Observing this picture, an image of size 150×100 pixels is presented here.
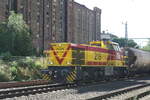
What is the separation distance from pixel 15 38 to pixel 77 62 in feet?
90.0

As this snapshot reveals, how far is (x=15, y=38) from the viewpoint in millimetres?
46562

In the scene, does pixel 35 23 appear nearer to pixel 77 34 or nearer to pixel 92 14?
pixel 77 34

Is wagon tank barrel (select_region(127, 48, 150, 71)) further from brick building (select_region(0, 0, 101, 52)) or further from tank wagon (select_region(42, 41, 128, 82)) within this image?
brick building (select_region(0, 0, 101, 52))

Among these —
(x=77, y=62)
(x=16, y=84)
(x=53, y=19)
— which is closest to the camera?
(x=77, y=62)

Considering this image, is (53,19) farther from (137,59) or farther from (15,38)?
(137,59)

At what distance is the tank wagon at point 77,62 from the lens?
2027cm

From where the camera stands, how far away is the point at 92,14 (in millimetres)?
100500

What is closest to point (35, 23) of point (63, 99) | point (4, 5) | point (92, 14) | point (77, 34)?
point (4, 5)

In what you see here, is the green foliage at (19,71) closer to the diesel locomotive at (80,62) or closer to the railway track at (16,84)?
the railway track at (16,84)

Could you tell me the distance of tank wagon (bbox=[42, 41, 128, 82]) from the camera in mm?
20266

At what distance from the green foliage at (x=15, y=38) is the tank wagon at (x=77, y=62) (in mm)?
24043

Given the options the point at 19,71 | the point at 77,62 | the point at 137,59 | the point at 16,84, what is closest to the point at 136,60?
the point at 137,59

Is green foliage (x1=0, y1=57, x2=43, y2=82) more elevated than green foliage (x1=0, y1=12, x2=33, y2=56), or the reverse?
green foliage (x1=0, y1=12, x2=33, y2=56)

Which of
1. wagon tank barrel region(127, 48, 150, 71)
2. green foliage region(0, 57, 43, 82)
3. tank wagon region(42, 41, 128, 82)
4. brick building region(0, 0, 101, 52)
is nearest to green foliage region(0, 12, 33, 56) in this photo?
brick building region(0, 0, 101, 52)
